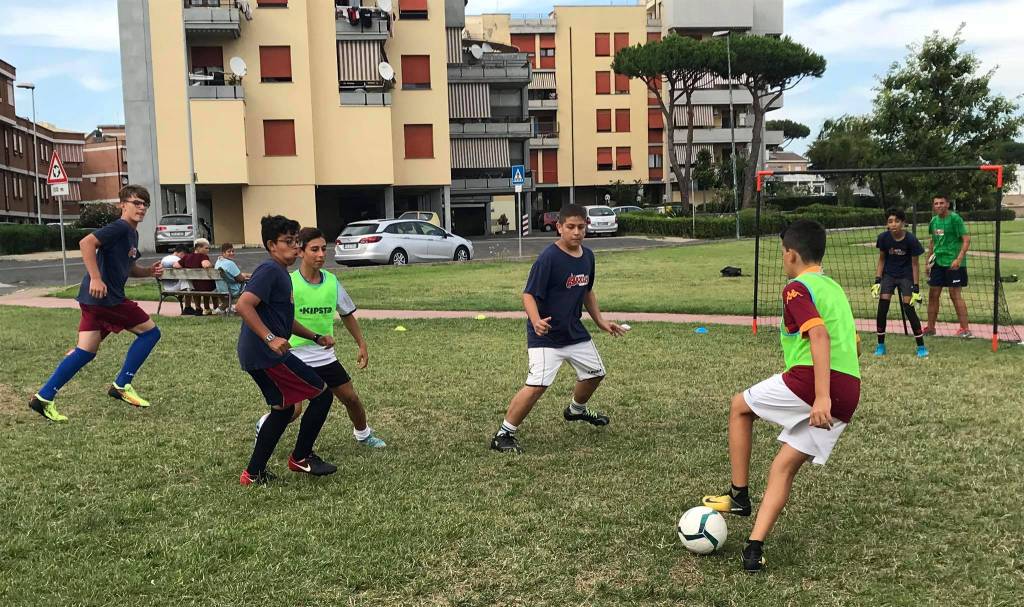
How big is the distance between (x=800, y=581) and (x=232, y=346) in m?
8.70

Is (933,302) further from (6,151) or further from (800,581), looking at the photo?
(6,151)

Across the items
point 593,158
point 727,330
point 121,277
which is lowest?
point 727,330

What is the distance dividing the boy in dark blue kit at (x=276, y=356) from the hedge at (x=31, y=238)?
37.1 meters

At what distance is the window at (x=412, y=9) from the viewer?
1687 inches

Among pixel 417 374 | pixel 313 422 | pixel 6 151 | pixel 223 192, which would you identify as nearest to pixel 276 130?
pixel 223 192

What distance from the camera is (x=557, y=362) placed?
20.5 feet

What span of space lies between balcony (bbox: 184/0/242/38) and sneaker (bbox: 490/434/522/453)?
35953mm

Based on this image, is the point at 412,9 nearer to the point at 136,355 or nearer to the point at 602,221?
the point at 602,221

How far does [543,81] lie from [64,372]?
193ft

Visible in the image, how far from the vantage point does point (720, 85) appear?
64375 millimetres

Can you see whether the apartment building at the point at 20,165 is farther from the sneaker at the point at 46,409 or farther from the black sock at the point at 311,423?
the black sock at the point at 311,423

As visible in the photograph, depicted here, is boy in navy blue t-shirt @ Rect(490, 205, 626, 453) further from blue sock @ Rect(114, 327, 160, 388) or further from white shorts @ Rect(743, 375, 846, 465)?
blue sock @ Rect(114, 327, 160, 388)

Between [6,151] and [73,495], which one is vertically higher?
[6,151]

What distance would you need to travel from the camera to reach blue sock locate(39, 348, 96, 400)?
724 cm
